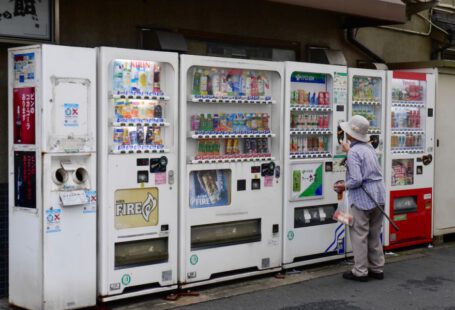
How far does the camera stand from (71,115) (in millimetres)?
6332

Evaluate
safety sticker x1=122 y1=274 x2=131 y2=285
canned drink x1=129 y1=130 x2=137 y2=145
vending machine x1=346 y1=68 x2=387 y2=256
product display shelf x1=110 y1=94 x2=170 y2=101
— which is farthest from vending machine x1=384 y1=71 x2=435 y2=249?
safety sticker x1=122 y1=274 x2=131 y2=285

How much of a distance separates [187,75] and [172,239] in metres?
1.82

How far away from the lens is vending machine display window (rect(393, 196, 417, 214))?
960 centimetres

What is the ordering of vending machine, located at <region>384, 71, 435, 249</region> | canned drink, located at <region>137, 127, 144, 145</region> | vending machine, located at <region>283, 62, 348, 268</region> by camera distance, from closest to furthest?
canned drink, located at <region>137, 127, 144, 145</region>
vending machine, located at <region>283, 62, 348, 268</region>
vending machine, located at <region>384, 71, 435, 249</region>

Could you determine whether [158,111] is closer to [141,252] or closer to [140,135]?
[140,135]

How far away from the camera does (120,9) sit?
7.91 m

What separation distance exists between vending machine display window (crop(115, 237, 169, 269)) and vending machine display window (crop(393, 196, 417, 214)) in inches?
A: 156

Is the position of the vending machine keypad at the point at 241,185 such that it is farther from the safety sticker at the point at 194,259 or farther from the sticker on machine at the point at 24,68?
the sticker on machine at the point at 24,68

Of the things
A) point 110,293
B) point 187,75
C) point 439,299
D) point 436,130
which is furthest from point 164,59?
point 436,130

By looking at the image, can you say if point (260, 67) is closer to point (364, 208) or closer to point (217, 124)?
point (217, 124)

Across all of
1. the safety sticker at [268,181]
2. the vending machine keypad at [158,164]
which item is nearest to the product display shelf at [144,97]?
the vending machine keypad at [158,164]

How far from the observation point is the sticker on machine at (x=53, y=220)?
20.3 ft

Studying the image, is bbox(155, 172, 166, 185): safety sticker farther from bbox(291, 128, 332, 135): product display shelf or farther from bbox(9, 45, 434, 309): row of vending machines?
bbox(291, 128, 332, 135): product display shelf

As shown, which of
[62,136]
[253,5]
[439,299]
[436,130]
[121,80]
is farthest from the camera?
[436,130]
